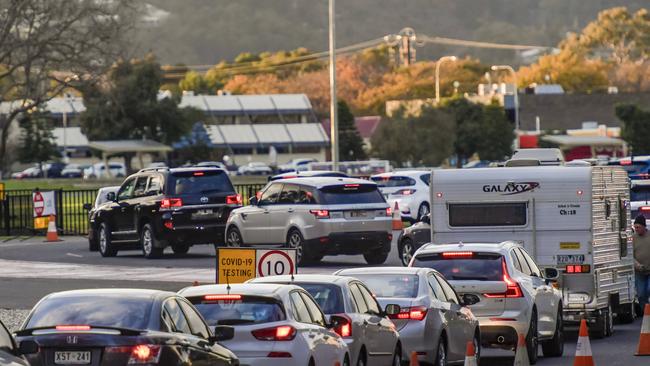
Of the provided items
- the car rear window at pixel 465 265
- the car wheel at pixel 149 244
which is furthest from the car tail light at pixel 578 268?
the car wheel at pixel 149 244

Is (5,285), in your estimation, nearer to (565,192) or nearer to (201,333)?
(565,192)

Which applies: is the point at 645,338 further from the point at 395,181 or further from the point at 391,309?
the point at 395,181

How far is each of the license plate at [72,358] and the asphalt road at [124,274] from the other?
8.80m

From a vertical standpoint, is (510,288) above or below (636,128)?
below

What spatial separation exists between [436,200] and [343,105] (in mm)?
94150

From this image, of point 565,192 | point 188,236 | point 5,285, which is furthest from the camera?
point 188,236

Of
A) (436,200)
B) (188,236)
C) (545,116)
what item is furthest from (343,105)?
(436,200)

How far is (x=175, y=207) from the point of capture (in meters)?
35.2

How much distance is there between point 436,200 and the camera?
2466 centimetres

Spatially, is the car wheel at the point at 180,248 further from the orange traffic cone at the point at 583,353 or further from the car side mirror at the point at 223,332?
the car side mirror at the point at 223,332

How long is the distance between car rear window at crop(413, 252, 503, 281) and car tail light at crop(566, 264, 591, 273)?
388 centimetres

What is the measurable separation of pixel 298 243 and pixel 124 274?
11.5 feet

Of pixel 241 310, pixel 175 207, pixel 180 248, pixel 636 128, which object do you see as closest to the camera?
pixel 241 310

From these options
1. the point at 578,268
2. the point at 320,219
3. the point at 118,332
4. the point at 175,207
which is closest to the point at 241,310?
the point at 118,332
